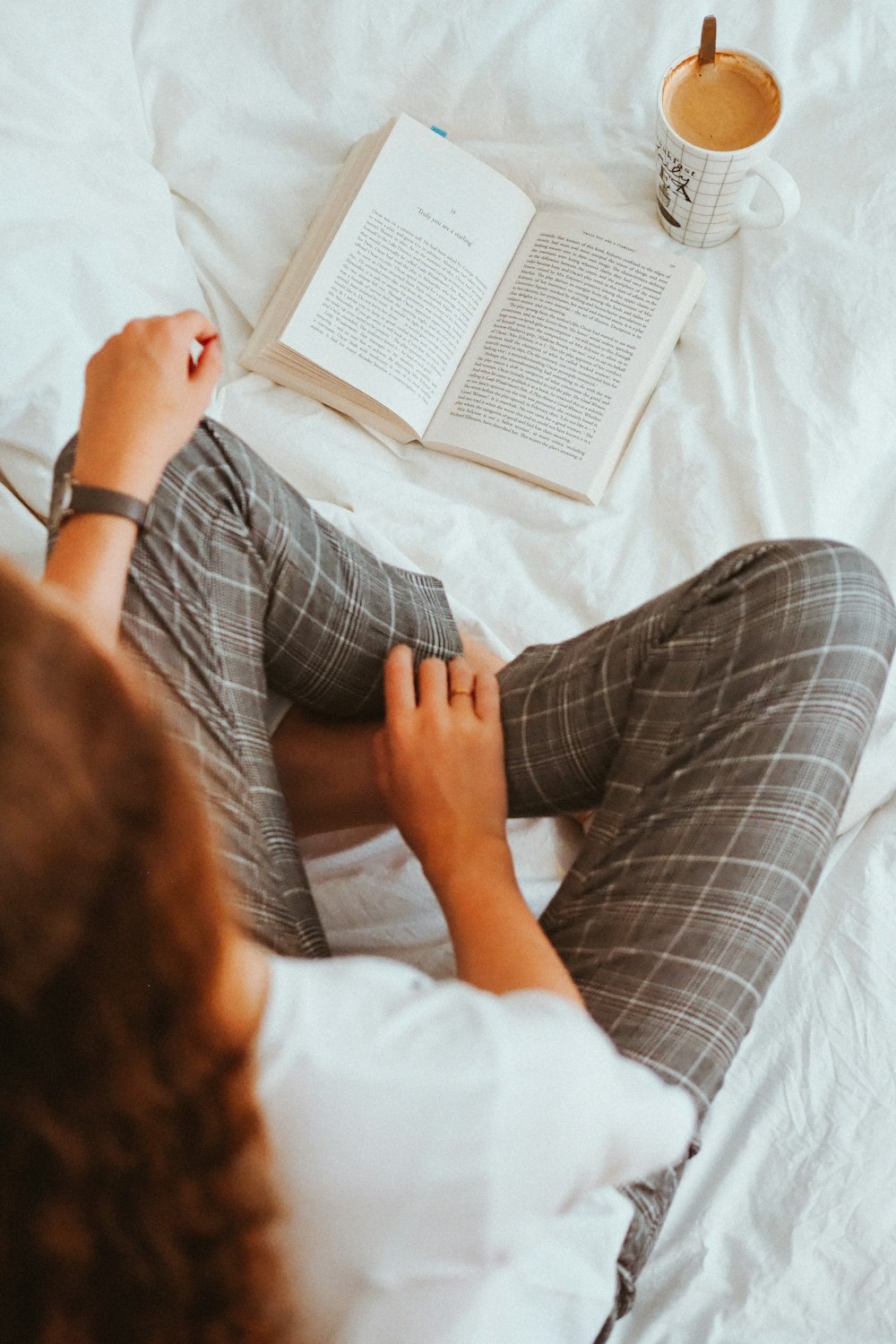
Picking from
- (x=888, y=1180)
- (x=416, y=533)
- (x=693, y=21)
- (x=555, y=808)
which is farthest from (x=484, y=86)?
(x=888, y=1180)

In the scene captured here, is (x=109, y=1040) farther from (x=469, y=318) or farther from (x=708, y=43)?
(x=708, y=43)

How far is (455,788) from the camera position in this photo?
745 millimetres

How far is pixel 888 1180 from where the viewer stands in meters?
0.72

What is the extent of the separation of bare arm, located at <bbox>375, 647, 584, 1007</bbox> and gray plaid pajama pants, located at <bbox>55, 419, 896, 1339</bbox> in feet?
0.08

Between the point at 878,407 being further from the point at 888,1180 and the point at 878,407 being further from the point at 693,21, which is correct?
the point at 888,1180

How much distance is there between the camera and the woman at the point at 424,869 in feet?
1.15

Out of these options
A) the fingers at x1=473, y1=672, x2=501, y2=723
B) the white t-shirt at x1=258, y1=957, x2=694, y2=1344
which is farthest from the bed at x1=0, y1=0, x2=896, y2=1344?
the white t-shirt at x1=258, y1=957, x2=694, y2=1344

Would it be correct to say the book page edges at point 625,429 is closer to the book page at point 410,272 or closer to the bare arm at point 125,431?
the book page at point 410,272

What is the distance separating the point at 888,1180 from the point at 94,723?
2.00 ft

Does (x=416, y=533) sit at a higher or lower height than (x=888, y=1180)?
higher

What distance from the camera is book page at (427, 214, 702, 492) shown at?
1008mm

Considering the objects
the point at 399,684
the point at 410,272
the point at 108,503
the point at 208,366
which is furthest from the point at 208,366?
the point at 410,272

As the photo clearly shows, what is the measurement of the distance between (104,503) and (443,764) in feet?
0.85

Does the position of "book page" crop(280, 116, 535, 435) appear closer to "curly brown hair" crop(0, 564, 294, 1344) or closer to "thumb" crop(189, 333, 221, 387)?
"thumb" crop(189, 333, 221, 387)
